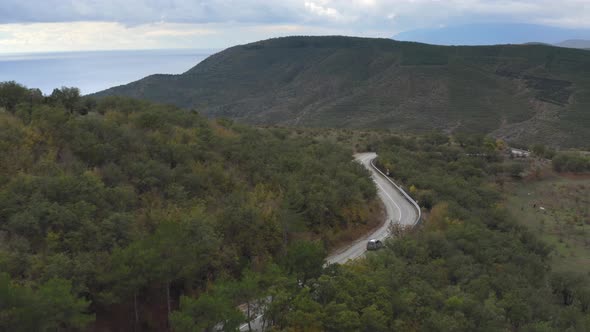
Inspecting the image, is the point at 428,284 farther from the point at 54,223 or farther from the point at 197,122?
the point at 197,122

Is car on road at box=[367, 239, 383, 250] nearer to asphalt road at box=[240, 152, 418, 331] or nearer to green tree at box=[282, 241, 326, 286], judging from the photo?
asphalt road at box=[240, 152, 418, 331]

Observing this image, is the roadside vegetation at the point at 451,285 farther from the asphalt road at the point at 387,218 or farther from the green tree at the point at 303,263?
the asphalt road at the point at 387,218

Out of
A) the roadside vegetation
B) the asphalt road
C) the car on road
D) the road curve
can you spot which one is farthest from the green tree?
the car on road

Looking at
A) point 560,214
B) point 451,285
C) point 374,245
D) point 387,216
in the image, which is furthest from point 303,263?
point 560,214

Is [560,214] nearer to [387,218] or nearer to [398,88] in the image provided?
[387,218]

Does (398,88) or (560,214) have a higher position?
(398,88)

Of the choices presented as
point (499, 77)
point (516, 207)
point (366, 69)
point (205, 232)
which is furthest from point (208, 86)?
point (205, 232)
